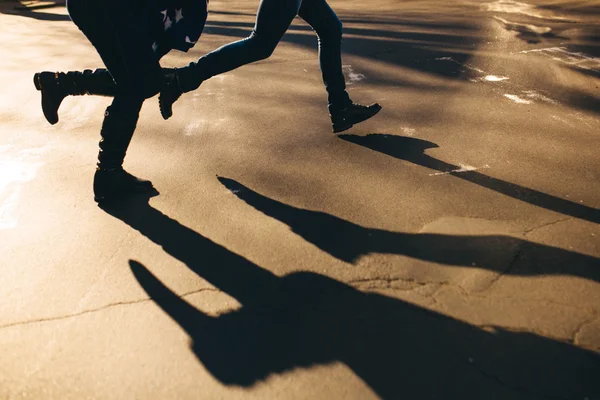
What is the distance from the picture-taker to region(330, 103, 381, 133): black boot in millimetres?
3406

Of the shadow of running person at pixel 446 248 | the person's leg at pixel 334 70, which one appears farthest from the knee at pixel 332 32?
the shadow of running person at pixel 446 248

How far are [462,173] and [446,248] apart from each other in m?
0.83

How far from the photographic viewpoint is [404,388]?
5.02 ft

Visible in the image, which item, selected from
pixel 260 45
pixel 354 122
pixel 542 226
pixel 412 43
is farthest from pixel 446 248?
pixel 412 43

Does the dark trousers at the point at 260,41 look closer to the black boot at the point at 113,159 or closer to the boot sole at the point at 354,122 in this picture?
the black boot at the point at 113,159

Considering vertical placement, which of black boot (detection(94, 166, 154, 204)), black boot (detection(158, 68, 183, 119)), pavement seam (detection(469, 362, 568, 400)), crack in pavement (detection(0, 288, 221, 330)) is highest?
black boot (detection(158, 68, 183, 119))

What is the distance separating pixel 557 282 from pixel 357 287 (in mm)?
806

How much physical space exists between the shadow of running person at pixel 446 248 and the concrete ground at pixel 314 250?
1 centimetres

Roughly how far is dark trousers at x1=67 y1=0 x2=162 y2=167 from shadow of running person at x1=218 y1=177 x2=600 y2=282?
38.7 inches

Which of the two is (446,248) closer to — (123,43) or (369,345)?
(369,345)

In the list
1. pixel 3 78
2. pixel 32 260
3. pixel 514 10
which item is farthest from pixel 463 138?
pixel 514 10

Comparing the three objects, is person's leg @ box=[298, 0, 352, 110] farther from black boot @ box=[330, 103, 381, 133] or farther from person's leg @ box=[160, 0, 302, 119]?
person's leg @ box=[160, 0, 302, 119]

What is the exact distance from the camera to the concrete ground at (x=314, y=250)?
1629 millimetres

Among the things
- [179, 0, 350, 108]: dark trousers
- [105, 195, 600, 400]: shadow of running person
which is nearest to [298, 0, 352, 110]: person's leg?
[179, 0, 350, 108]: dark trousers
